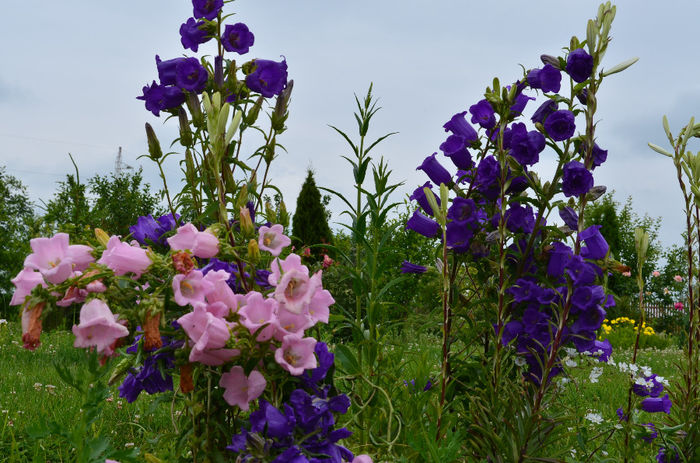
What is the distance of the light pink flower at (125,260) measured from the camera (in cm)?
131

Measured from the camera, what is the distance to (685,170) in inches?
105

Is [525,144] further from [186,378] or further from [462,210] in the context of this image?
[186,378]

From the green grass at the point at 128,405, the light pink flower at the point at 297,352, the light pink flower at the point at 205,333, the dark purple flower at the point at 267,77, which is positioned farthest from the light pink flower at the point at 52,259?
the dark purple flower at the point at 267,77

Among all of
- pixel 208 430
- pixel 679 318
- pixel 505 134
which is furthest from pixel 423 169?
pixel 679 318

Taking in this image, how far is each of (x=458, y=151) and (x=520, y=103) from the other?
→ 333mm

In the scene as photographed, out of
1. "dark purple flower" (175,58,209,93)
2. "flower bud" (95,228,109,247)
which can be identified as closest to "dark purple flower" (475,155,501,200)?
"dark purple flower" (175,58,209,93)

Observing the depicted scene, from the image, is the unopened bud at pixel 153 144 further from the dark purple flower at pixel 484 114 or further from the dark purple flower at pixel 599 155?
the dark purple flower at pixel 599 155

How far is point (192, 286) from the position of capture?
4.26 feet

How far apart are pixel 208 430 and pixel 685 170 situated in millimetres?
2434

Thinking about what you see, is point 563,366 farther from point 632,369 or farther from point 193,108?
point 193,108

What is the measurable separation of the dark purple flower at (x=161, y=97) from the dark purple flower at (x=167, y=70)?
0.03 metres

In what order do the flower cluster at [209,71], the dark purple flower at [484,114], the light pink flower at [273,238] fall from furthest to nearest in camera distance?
1. the dark purple flower at [484,114]
2. the flower cluster at [209,71]
3. the light pink flower at [273,238]

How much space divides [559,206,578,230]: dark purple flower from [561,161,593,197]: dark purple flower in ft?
0.28

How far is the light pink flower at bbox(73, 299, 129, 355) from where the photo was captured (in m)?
1.20
